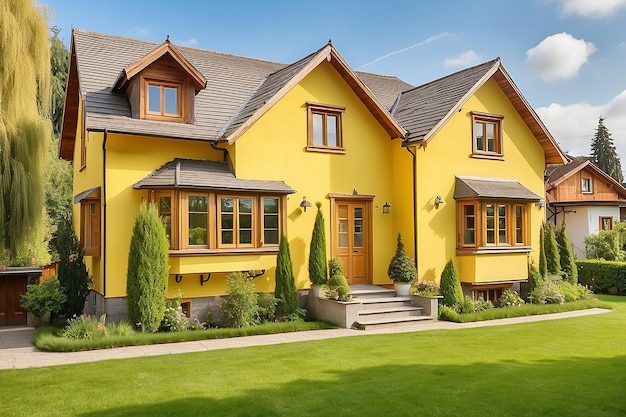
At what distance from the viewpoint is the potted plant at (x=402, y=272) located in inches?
642

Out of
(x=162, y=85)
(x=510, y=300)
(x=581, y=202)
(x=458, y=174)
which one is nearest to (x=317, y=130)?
(x=162, y=85)

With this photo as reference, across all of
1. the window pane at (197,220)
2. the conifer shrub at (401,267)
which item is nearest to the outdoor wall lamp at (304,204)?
the window pane at (197,220)

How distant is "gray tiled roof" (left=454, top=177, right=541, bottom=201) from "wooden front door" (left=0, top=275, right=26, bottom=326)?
14.4m

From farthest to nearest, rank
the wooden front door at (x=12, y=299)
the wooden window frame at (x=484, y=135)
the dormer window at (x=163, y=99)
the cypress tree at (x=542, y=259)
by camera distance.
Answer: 1. the cypress tree at (x=542, y=259)
2. the wooden window frame at (x=484, y=135)
3. the wooden front door at (x=12, y=299)
4. the dormer window at (x=163, y=99)

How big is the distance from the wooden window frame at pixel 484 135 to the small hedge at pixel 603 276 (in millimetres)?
8847

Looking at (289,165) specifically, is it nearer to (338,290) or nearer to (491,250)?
(338,290)

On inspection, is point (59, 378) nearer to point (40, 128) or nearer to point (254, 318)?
point (254, 318)

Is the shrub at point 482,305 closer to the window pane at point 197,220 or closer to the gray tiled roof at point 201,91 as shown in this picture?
the window pane at point 197,220

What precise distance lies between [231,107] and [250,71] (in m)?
2.82

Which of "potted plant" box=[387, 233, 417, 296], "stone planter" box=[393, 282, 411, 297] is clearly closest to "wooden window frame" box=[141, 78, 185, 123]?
"potted plant" box=[387, 233, 417, 296]

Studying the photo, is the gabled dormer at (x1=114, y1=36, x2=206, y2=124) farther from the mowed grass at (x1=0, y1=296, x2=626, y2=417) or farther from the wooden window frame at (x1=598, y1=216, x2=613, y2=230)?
the wooden window frame at (x1=598, y1=216, x2=613, y2=230)

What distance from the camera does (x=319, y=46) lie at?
16.6 meters

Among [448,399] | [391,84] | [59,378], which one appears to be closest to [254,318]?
[59,378]

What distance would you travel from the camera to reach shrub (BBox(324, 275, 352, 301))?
14914 millimetres
